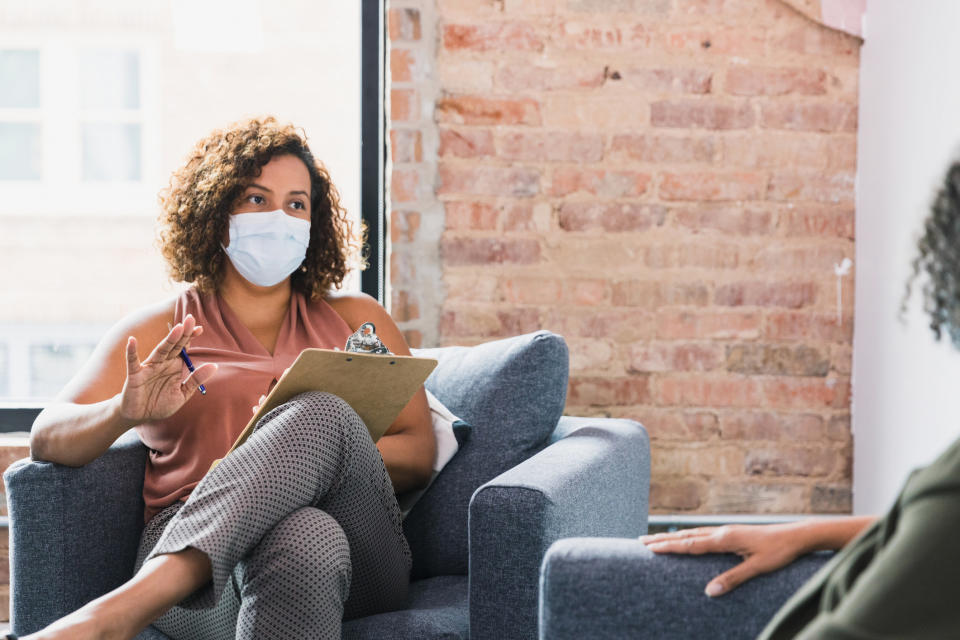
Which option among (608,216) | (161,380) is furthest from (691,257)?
(161,380)

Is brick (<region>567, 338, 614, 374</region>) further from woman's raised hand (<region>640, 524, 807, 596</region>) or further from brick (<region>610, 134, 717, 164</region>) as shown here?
woman's raised hand (<region>640, 524, 807, 596</region>)

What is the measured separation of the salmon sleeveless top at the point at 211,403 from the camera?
156 centimetres

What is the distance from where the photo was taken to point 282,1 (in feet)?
7.63

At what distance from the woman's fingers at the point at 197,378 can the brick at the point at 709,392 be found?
3.76 ft

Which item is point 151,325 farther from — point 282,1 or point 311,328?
point 282,1

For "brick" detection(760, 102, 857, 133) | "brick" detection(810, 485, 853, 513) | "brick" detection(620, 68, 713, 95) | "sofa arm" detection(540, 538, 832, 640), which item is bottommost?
"brick" detection(810, 485, 853, 513)

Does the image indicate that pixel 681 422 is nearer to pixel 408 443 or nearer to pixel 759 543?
pixel 408 443

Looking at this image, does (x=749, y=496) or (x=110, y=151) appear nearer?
(x=749, y=496)

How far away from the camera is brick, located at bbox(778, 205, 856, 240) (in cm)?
218

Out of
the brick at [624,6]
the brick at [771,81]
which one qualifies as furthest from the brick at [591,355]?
the brick at [624,6]

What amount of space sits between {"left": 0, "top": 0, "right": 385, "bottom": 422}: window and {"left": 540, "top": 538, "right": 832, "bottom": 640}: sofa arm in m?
1.47

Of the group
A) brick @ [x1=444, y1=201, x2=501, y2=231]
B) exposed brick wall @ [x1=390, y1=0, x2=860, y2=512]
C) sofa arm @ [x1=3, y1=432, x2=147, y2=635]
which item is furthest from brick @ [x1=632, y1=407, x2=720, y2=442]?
sofa arm @ [x1=3, y1=432, x2=147, y2=635]

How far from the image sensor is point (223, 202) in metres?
1.76

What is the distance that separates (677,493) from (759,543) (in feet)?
4.41
